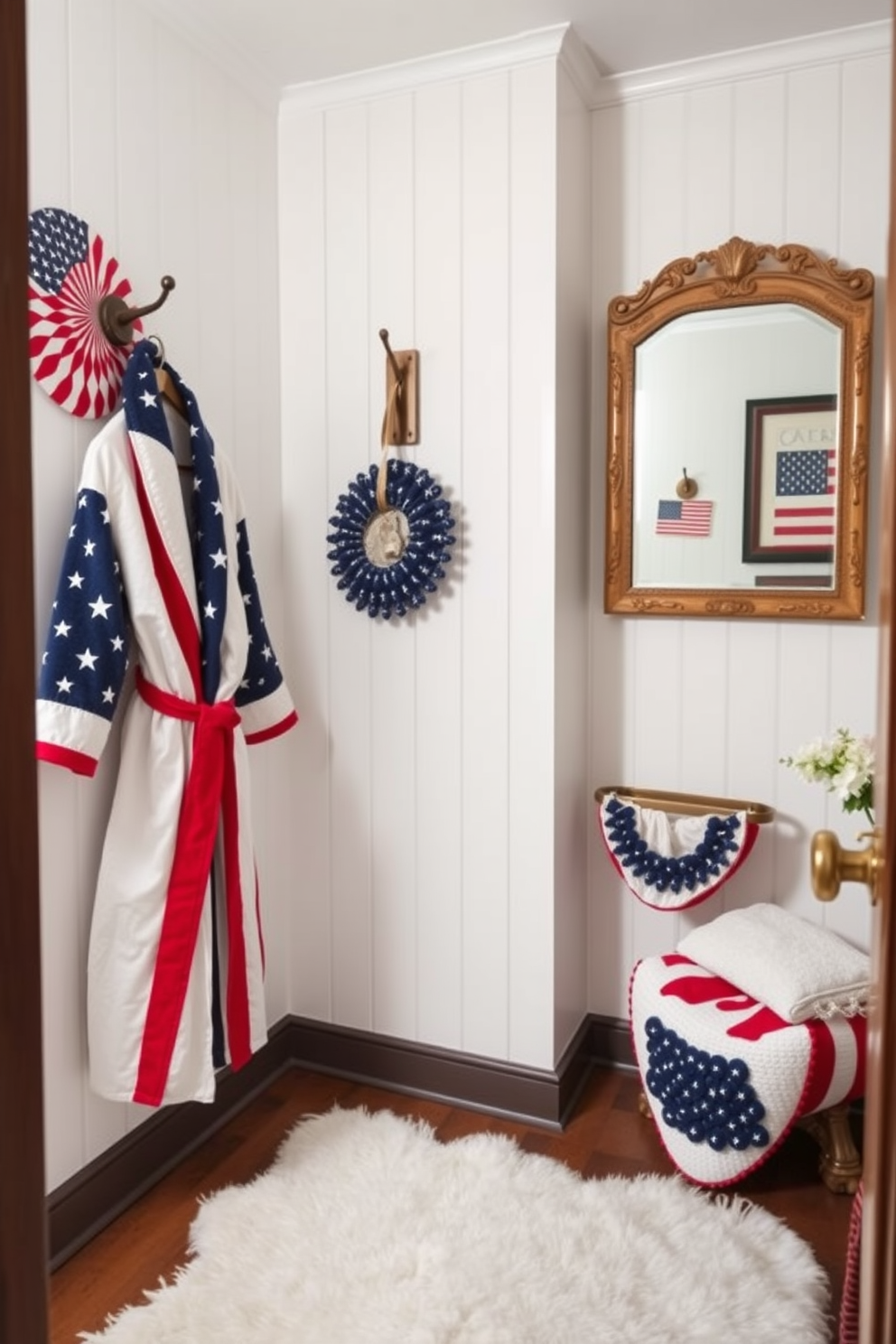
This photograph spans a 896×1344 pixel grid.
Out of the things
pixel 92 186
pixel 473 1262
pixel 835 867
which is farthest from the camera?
pixel 92 186

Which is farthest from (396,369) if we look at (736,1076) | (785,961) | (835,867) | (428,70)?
(835,867)

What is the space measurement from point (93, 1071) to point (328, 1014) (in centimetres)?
84

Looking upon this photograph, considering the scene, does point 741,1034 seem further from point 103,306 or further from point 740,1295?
point 103,306

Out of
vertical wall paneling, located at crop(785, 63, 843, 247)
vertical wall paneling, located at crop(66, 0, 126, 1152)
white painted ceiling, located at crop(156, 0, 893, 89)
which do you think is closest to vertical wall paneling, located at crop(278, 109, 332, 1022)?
white painted ceiling, located at crop(156, 0, 893, 89)

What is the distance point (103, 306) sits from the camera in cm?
203

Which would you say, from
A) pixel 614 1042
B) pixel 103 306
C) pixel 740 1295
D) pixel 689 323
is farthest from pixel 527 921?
pixel 103 306

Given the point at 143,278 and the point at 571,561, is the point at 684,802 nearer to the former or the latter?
the point at 571,561

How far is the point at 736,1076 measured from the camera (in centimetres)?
207

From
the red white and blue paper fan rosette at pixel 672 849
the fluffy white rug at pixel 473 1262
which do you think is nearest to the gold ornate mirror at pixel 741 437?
the red white and blue paper fan rosette at pixel 672 849

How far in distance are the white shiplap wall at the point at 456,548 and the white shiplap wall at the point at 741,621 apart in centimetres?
9

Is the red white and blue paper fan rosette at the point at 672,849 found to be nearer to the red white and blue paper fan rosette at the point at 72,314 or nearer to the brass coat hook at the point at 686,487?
the brass coat hook at the point at 686,487

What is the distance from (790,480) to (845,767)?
787mm

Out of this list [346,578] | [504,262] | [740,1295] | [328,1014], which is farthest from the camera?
[328,1014]

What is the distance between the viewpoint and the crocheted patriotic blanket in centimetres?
205
